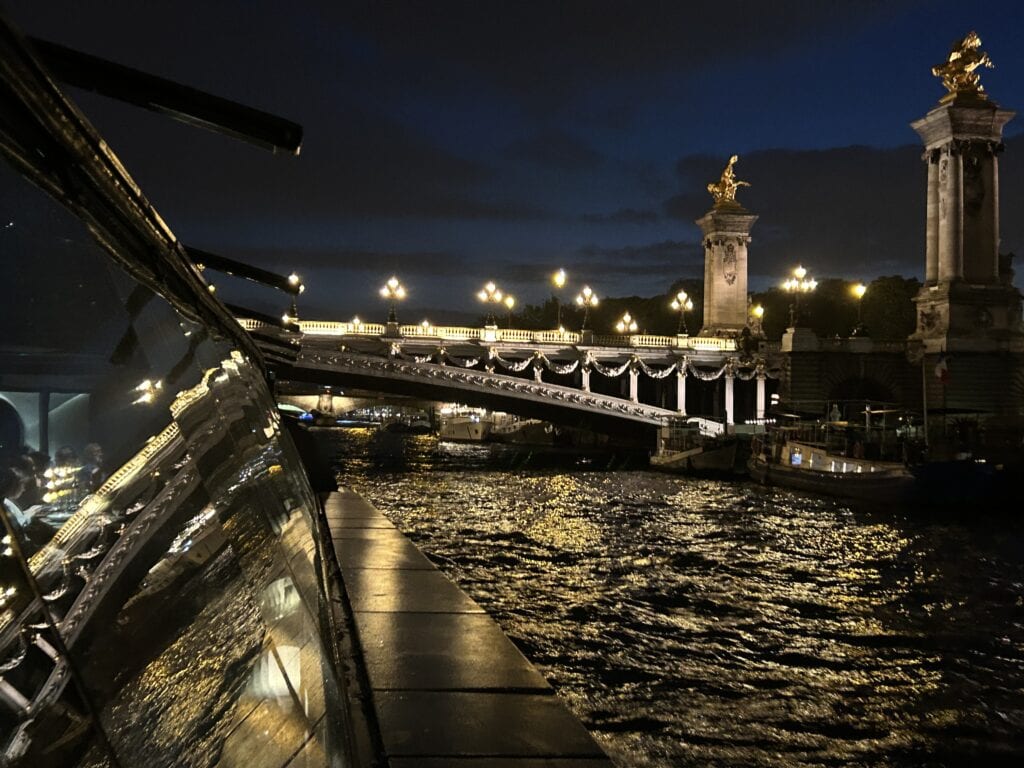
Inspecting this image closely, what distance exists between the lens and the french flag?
155 ft

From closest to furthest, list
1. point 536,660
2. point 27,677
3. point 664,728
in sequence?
point 27,677
point 664,728
point 536,660

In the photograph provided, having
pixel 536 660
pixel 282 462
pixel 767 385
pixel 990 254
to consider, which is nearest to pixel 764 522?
pixel 536 660

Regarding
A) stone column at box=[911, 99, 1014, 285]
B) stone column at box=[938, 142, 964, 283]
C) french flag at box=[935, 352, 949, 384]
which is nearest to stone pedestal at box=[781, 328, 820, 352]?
french flag at box=[935, 352, 949, 384]

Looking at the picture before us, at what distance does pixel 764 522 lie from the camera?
26172 mm

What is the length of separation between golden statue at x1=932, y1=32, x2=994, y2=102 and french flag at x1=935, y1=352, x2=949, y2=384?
1224 centimetres

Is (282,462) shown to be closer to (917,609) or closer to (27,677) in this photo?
(27,677)

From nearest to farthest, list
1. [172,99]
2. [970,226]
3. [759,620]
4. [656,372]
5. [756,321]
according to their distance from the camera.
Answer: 1. [172,99]
2. [759,620]
3. [970,226]
4. [656,372]
5. [756,321]

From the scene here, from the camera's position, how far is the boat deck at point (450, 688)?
4.02m

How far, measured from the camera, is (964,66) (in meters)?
48.2

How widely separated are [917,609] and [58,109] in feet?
53.3

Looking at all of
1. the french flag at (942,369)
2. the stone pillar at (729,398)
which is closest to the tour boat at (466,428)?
the stone pillar at (729,398)

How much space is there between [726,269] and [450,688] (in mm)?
65623

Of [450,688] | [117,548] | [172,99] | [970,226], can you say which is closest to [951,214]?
[970,226]

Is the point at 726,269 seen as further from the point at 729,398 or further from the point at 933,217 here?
the point at 933,217
